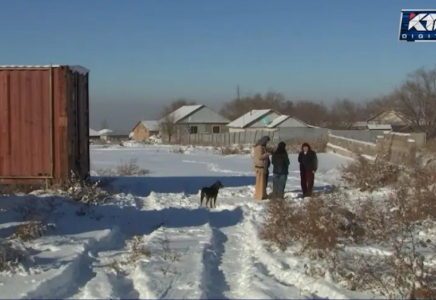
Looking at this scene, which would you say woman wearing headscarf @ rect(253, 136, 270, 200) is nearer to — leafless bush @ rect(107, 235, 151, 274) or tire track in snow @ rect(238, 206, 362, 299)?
tire track in snow @ rect(238, 206, 362, 299)

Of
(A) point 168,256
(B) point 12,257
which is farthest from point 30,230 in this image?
(A) point 168,256

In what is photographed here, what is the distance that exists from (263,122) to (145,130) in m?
30.2

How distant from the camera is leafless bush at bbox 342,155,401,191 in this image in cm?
1720

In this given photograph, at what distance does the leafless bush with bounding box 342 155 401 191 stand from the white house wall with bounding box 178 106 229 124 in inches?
3166

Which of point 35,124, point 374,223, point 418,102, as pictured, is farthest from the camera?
point 418,102

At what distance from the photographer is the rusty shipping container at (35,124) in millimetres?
15523

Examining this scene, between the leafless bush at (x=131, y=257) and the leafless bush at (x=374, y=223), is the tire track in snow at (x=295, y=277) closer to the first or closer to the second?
the leafless bush at (x=131, y=257)

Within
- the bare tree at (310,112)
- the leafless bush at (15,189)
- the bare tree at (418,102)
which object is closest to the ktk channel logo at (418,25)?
the leafless bush at (15,189)

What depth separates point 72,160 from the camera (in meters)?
16.1

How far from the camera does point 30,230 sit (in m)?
9.93

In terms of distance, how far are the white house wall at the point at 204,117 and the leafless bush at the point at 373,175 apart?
264 feet

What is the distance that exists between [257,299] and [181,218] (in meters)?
6.43

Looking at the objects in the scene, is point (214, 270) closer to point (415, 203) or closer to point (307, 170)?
point (415, 203)

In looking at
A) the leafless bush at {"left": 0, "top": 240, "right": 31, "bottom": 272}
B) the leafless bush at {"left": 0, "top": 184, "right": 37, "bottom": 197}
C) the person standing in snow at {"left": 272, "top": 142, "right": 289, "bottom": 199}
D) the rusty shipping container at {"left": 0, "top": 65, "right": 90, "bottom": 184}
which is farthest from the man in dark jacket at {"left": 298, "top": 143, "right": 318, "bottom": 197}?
the leafless bush at {"left": 0, "top": 240, "right": 31, "bottom": 272}
